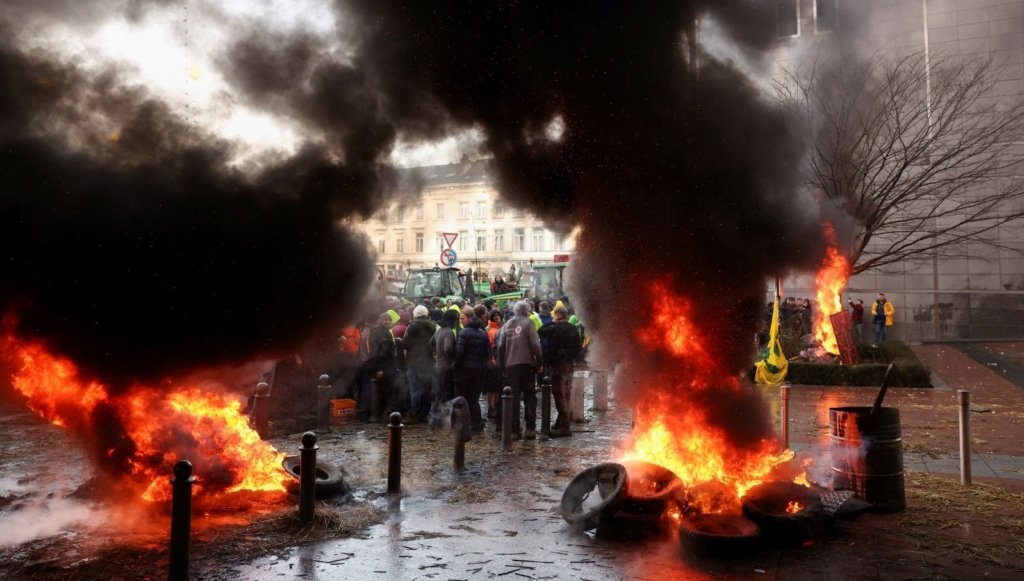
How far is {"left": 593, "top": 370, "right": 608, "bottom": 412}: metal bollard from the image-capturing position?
11.8 meters

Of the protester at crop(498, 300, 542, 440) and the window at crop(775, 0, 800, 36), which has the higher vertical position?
the window at crop(775, 0, 800, 36)

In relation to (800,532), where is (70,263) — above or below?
above

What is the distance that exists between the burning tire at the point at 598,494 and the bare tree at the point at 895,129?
11683mm

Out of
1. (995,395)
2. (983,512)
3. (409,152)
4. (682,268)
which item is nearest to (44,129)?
(409,152)

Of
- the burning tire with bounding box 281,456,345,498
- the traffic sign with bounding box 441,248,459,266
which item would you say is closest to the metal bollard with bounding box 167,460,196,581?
the burning tire with bounding box 281,456,345,498

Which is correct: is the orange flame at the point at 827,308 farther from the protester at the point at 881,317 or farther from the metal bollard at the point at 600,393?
the metal bollard at the point at 600,393

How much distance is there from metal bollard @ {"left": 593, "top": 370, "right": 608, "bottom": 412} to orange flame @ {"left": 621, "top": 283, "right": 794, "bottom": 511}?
521cm

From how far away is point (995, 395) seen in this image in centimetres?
1257

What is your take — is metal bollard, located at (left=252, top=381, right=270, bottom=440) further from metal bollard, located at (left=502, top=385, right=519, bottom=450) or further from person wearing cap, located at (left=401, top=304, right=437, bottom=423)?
metal bollard, located at (left=502, top=385, right=519, bottom=450)

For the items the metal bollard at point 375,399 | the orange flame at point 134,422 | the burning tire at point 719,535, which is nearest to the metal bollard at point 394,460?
the orange flame at point 134,422

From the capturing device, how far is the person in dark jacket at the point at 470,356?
9.56 metres

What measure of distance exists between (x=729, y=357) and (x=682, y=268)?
988 mm

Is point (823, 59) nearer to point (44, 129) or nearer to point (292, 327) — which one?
point (292, 327)

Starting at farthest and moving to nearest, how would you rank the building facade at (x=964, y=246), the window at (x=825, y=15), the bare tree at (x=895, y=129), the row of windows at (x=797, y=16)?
the bare tree at (x=895, y=129), the building facade at (x=964, y=246), the window at (x=825, y=15), the row of windows at (x=797, y=16)
